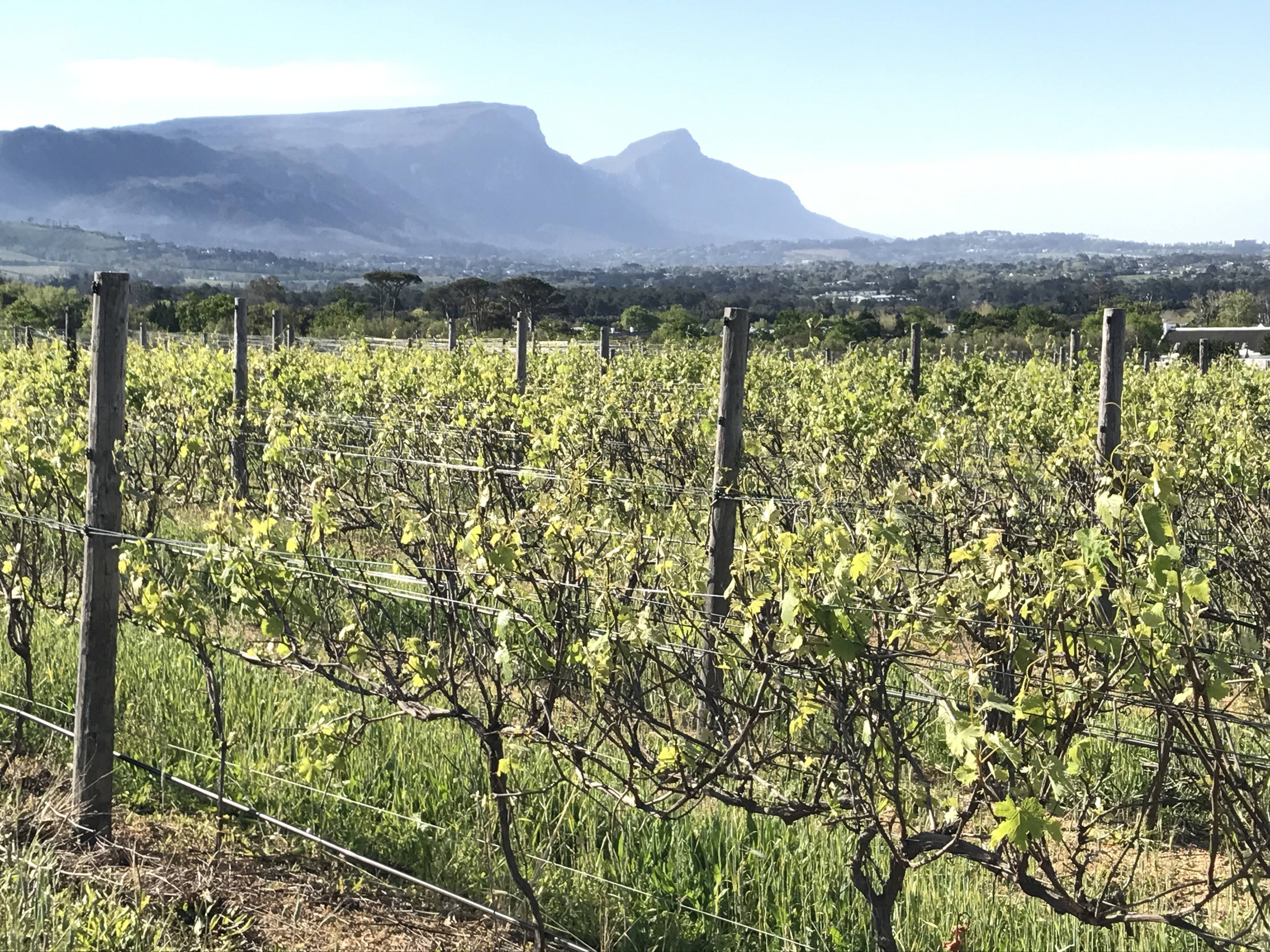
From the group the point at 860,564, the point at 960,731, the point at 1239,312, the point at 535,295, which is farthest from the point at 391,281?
the point at 960,731

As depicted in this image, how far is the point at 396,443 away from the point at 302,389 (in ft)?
12.1

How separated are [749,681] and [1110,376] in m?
2.14

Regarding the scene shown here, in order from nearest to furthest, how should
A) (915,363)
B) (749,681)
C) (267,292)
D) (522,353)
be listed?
(749,681) < (522,353) < (915,363) < (267,292)

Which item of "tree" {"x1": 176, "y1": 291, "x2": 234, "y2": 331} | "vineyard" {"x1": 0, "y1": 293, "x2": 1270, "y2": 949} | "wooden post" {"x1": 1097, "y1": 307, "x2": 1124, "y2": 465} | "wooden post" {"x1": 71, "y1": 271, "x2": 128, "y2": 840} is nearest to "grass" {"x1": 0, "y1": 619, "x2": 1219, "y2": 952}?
"vineyard" {"x1": 0, "y1": 293, "x2": 1270, "y2": 949}

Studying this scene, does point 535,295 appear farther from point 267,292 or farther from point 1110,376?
point 1110,376

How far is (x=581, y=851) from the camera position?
3934 millimetres

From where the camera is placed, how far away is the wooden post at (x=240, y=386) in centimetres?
1000

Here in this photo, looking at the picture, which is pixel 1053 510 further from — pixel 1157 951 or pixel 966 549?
pixel 966 549

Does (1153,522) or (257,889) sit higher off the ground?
(1153,522)

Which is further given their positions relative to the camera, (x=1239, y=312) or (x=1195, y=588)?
(x=1239, y=312)

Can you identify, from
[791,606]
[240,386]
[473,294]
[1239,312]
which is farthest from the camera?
[473,294]

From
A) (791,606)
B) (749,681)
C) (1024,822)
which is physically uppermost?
(791,606)

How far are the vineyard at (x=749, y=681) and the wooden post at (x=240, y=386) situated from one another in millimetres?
2068

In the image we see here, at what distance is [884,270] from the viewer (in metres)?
173
